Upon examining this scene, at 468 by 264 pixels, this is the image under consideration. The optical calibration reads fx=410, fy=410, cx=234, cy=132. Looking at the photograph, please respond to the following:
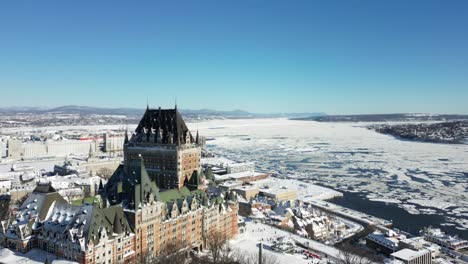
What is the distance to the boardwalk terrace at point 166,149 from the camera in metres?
68.3

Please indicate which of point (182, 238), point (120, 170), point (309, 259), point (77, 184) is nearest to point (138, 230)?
point (182, 238)

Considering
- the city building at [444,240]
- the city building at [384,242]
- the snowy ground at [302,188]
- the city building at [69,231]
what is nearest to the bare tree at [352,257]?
the city building at [384,242]

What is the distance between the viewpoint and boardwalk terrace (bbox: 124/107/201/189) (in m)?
68.3

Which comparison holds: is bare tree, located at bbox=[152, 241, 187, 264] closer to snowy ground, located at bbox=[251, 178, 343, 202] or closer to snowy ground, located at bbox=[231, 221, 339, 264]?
snowy ground, located at bbox=[231, 221, 339, 264]

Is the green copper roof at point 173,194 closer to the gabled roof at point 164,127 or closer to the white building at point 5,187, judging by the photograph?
the gabled roof at point 164,127

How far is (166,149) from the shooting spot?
6875 cm

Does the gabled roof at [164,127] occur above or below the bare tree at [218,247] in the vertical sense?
above

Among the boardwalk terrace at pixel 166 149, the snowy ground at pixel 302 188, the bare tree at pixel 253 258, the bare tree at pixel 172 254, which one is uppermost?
the boardwalk terrace at pixel 166 149

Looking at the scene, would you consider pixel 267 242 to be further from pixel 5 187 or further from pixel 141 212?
pixel 5 187

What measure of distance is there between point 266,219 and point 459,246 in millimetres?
35877

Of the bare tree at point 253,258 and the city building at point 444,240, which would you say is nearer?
the bare tree at point 253,258

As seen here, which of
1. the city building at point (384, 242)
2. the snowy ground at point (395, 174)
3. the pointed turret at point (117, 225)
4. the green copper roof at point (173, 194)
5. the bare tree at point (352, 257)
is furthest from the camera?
the snowy ground at point (395, 174)

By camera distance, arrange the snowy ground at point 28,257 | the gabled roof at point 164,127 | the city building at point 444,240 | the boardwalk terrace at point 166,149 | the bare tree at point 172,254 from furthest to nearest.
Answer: the city building at point 444,240 < the gabled roof at point 164,127 < the boardwalk terrace at point 166,149 < the bare tree at point 172,254 < the snowy ground at point 28,257

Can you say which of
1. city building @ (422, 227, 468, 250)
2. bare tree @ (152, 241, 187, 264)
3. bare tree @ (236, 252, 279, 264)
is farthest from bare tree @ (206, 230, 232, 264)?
city building @ (422, 227, 468, 250)
